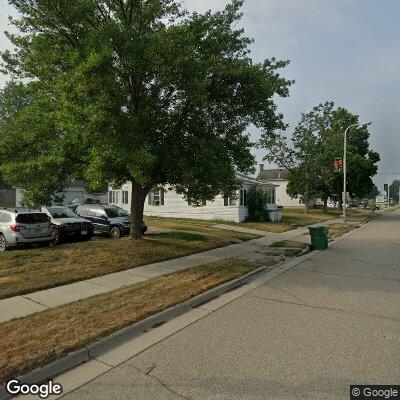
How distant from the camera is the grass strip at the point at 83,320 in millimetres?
4797

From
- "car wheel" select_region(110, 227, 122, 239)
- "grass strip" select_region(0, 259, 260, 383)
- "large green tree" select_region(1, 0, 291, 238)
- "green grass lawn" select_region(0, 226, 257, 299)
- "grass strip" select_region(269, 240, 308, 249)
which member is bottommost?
"grass strip" select_region(269, 240, 308, 249)

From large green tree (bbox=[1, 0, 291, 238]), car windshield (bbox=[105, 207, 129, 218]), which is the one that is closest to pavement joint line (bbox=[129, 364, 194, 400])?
large green tree (bbox=[1, 0, 291, 238])

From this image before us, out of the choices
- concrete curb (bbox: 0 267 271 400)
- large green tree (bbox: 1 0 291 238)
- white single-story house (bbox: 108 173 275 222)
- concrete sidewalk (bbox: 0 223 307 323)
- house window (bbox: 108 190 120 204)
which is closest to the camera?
concrete curb (bbox: 0 267 271 400)

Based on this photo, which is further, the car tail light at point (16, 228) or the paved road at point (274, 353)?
the car tail light at point (16, 228)

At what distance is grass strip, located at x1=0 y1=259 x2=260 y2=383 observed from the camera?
4.80 metres

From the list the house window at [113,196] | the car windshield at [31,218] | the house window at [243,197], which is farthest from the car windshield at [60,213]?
the house window at [113,196]

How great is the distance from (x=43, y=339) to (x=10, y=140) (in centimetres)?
846

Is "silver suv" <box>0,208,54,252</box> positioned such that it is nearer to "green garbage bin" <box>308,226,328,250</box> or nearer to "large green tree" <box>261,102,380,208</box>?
"green garbage bin" <box>308,226,328,250</box>

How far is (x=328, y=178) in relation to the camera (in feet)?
141

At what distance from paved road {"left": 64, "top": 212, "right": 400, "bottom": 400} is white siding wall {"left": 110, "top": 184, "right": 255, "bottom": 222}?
64.4 feet

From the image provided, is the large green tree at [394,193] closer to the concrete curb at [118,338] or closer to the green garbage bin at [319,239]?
the green garbage bin at [319,239]

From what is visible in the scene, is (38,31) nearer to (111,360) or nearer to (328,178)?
(111,360)

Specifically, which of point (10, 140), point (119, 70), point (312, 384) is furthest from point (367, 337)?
point (10, 140)

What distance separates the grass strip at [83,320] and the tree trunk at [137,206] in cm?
529
